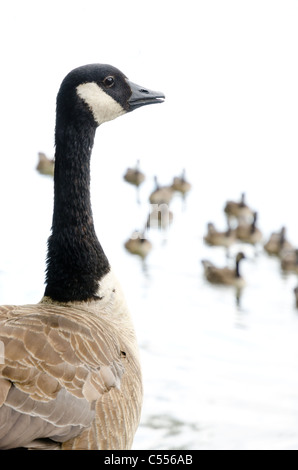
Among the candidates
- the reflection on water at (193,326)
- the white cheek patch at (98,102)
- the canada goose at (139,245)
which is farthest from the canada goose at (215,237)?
the white cheek patch at (98,102)

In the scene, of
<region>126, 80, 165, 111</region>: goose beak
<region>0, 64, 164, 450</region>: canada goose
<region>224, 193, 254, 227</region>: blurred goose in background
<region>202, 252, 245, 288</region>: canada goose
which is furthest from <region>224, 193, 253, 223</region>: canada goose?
<region>0, 64, 164, 450</region>: canada goose

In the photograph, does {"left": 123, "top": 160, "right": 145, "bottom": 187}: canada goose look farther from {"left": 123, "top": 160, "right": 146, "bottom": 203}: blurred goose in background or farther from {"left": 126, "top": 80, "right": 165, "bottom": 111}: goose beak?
{"left": 126, "top": 80, "right": 165, "bottom": 111}: goose beak

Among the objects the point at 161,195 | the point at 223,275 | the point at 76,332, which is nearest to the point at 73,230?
the point at 76,332

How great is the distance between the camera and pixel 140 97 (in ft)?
10.4

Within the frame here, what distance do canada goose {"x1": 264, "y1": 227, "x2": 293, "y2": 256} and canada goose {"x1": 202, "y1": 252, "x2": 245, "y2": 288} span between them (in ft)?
3.41

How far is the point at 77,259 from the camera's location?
2.97 m

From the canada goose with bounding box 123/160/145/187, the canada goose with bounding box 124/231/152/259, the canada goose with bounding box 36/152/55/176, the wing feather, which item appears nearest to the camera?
the wing feather

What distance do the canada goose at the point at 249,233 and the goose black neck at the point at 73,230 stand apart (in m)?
5.40

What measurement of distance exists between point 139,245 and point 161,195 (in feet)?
7.40

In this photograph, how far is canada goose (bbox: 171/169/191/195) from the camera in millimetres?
9141

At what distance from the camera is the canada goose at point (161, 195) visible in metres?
8.98

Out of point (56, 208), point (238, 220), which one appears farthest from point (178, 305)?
point (56, 208)

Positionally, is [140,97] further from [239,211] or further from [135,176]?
[135,176]

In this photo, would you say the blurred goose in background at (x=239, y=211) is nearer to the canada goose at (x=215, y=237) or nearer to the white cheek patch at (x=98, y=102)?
the canada goose at (x=215, y=237)
